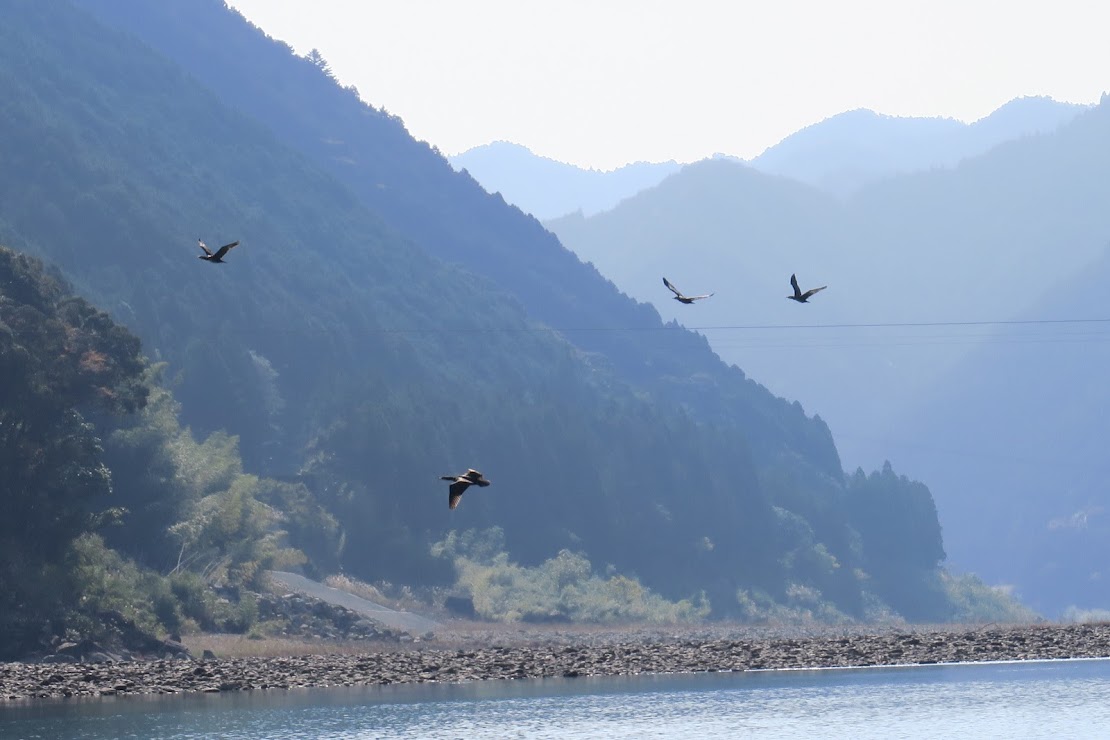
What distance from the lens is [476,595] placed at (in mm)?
121062

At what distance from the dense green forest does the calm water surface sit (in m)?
14.8

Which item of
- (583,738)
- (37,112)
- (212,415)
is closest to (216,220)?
(37,112)

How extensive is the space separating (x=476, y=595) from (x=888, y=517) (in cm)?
8464

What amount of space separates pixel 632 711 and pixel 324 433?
75815mm

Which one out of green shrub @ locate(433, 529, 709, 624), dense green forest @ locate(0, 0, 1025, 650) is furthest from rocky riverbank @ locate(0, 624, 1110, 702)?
green shrub @ locate(433, 529, 709, 624)

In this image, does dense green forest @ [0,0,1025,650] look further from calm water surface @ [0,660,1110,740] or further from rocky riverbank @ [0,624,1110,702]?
calm water surface @ [0,660,1110,740]

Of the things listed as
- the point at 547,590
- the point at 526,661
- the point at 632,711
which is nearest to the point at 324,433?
the point at 547,590

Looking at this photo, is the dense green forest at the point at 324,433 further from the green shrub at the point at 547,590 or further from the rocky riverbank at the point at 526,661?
the rocky riverbank at the point at 526,661

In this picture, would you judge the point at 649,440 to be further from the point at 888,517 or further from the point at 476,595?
the point at 476,595

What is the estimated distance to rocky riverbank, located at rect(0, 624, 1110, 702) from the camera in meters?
64.6

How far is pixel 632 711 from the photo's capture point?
60.1 m

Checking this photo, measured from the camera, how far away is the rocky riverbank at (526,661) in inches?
2544

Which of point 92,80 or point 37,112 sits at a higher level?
point 92,80

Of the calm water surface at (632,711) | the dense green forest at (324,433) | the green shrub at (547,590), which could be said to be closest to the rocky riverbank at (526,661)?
the calm water surface at (632,711)
